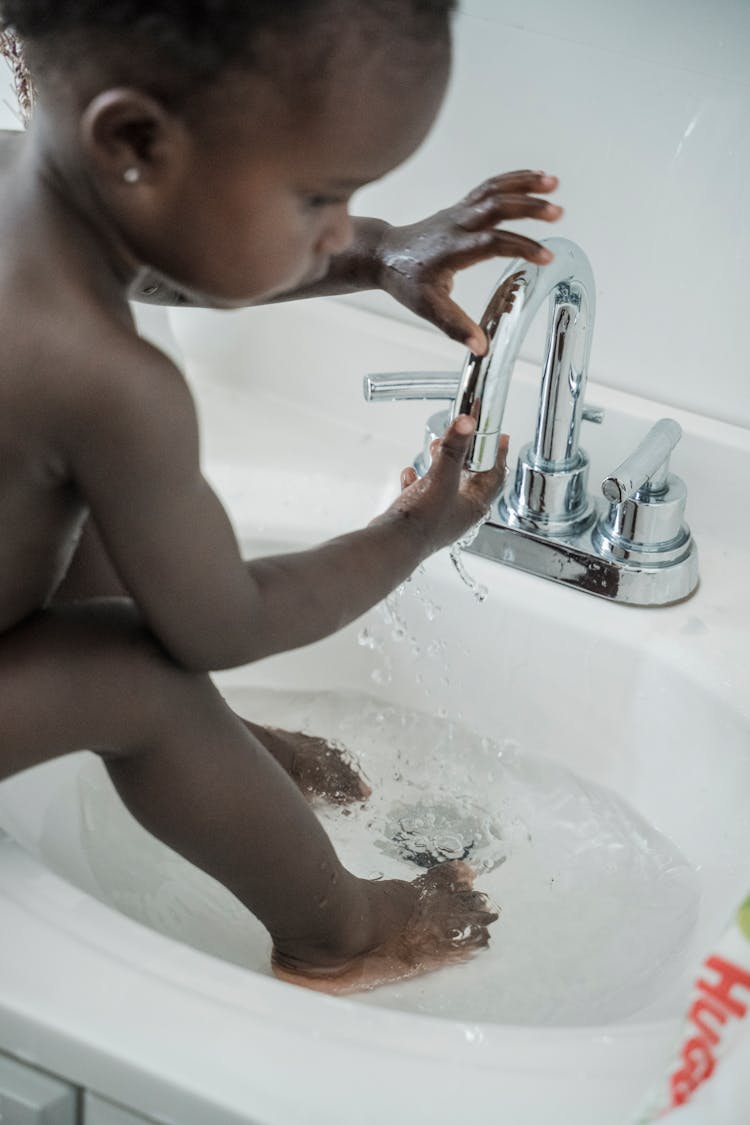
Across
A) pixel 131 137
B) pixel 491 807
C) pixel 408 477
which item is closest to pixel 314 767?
pixel 491 807

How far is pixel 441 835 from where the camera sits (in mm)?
881

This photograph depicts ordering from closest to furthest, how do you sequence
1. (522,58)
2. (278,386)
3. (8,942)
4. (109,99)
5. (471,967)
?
1. (109,99)
2. (8,942)
3. (471,967)
4. (522,58)
5. (278,386)

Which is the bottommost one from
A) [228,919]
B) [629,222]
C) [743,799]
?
[228,919]

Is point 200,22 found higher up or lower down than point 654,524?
higher up

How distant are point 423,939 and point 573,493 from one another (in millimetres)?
282


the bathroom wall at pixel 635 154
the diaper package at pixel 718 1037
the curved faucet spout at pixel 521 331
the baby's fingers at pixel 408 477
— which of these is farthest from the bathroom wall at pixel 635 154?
the diaper package at pixel 718 1037

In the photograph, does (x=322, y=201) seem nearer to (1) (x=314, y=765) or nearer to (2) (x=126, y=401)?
(2) (x=126, y=401)

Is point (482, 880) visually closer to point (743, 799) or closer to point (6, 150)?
point (743, 799)

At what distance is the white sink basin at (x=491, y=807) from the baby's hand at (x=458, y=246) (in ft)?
0.74

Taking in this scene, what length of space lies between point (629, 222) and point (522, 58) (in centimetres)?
12

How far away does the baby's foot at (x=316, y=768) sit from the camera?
89 centimetres

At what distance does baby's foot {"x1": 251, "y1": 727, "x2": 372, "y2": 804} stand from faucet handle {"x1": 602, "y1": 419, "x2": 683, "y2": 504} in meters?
0.23

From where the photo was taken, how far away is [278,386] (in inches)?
42.4

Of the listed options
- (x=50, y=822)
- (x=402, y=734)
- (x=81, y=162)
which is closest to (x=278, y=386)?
(x=402, y=734)
